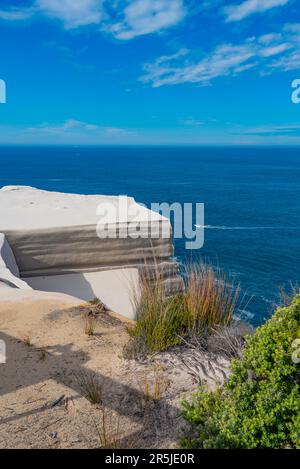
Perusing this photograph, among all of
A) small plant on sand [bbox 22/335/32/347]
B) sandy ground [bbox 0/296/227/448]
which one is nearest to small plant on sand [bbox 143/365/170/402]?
sandy ground [bbox 0/296/227/448]

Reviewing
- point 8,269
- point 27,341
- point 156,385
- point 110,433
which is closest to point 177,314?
point 156,385

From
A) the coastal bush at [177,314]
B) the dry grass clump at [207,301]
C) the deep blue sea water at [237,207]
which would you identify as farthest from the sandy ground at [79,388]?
the deep blue sea water at [237,207]

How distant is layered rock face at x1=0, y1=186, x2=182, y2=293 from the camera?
597 centimetres

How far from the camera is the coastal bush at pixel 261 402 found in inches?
92.2

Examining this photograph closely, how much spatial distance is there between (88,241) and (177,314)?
262 cm

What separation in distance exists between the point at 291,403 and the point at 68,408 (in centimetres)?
140

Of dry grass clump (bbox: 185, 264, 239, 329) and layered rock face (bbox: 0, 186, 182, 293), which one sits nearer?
dry grass clump (bbox: 185, 264, 239, 329)

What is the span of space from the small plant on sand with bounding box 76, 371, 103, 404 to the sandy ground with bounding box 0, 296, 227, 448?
12 mm

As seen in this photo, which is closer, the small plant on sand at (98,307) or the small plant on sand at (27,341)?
the small plant on sand at (27,341)

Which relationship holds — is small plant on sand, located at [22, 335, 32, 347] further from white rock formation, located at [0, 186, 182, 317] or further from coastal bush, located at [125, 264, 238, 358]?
white rock formation, located at [0, 186, 182, 317]

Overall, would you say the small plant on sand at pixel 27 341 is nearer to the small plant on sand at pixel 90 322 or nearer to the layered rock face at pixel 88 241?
the small plant on sand at pixel 90 322

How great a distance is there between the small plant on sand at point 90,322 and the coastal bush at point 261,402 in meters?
1.57

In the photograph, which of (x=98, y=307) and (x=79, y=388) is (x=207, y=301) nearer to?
(x=98, y=307)
